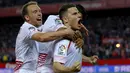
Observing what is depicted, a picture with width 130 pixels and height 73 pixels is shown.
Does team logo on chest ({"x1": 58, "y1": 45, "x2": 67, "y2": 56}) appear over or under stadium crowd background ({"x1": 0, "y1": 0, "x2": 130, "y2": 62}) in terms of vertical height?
over

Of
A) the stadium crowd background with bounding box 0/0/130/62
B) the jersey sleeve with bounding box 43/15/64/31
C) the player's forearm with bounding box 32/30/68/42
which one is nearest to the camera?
the player's forearm with bounding box 32/30/68/42

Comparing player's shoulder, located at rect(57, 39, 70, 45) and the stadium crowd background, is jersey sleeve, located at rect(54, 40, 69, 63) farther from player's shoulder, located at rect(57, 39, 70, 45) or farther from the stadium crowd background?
the stadium crowd background

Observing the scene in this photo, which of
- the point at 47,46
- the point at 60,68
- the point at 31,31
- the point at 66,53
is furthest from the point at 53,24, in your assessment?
the point at 60,68

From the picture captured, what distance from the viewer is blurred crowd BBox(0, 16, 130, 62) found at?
787 inches

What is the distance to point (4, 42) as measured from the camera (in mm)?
25266

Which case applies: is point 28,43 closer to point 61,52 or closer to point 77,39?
point 77,39

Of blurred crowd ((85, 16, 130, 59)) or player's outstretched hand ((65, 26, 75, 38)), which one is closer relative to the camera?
player's outstretched hand ((65, 26, 75, 38))

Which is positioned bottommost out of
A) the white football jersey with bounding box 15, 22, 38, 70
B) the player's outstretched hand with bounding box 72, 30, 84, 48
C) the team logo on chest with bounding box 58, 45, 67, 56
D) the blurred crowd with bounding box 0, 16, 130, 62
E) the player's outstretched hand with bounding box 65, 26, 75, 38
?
the blurred crowd with bounding box 0, 16, 130, 62

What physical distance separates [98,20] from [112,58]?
21.7ft

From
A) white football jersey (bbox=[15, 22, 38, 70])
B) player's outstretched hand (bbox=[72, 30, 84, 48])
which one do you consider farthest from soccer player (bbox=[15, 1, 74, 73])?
player's outstretched hand (bbox=[72, 30, 84, 48])

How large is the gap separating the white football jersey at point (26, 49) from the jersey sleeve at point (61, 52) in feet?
2.92

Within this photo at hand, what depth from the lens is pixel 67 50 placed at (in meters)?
4.02

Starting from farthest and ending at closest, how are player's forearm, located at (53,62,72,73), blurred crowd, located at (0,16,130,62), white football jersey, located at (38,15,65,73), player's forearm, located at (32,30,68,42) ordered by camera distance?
blurred crowd, located at (0,16,130,62) → white football jersey, located at (38,15,65,73) → player's forearm, located at (32,30,68,42) → player's forearm, located at (53,62,72,73)

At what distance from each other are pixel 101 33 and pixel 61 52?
18.8 m
